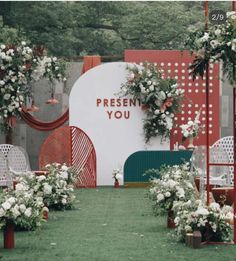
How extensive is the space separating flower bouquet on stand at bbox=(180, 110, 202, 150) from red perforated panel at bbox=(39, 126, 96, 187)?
71.4 inches

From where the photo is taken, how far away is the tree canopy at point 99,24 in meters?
27.5

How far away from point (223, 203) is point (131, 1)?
2120cm

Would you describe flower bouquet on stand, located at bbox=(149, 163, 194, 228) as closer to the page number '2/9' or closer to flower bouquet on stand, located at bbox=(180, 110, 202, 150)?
the page number '2/9'

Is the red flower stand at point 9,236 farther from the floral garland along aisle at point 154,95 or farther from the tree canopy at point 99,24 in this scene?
the tree canopy at point 99,24

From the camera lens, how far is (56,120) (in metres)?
20.7

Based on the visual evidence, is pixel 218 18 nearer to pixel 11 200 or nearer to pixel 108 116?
pixel 11 200

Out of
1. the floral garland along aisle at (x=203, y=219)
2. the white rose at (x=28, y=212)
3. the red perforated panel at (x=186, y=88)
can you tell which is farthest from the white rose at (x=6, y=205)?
the red perforated panel at (x=186, y=88)

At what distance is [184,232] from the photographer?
411 inches

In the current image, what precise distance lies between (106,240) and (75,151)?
8.26 m

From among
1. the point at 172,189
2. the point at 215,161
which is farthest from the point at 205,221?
the point at 215,161

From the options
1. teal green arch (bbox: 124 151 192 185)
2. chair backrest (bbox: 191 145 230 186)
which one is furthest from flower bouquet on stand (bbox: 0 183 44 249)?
teal green arch (bbox: 124 151 192 185)

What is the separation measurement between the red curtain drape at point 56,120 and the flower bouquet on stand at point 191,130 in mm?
2401

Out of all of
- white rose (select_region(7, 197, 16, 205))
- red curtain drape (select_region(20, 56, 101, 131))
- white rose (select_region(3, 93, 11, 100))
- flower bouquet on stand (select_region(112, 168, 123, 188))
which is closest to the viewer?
white rose (select_region(7, 197, 16, 205))

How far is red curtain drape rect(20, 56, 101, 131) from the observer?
20609 mm
